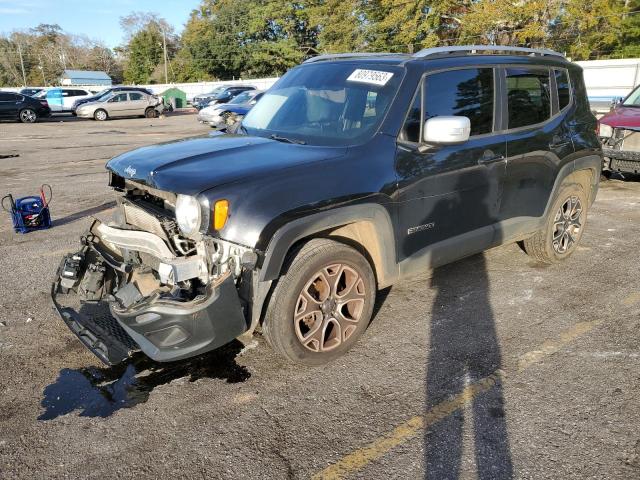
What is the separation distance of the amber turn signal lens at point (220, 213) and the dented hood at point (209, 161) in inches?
5.0

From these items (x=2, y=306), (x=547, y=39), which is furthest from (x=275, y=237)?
(x=547, y=39)

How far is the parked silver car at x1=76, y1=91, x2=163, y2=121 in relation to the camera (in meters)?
28.2

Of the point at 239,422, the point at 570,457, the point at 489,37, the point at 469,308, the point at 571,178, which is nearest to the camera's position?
the point at 570,457

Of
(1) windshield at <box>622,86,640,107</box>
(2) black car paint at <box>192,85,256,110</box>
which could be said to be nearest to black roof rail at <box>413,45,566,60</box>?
(1) windshield at <box>622,86,640,107</box>

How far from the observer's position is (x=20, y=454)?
8.93 ft

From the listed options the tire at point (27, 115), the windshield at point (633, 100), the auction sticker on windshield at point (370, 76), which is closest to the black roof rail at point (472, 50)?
the auction sticker on windshield at point (370, 76)

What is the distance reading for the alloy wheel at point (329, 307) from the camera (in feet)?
11.0

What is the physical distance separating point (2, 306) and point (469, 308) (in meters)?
3.98

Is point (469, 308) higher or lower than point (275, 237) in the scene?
lower

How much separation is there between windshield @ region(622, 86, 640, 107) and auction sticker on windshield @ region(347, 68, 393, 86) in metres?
7.87

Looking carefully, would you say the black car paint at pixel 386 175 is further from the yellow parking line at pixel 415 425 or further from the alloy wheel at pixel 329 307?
the yellow parking line at pixel 415 425

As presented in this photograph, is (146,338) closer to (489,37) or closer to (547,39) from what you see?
(489,37)

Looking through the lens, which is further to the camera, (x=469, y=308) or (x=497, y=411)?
(x=469, y=308)

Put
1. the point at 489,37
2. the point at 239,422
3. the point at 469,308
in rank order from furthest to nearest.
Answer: the point at 489,37 < the point at 469,308 < the point at 239,422
